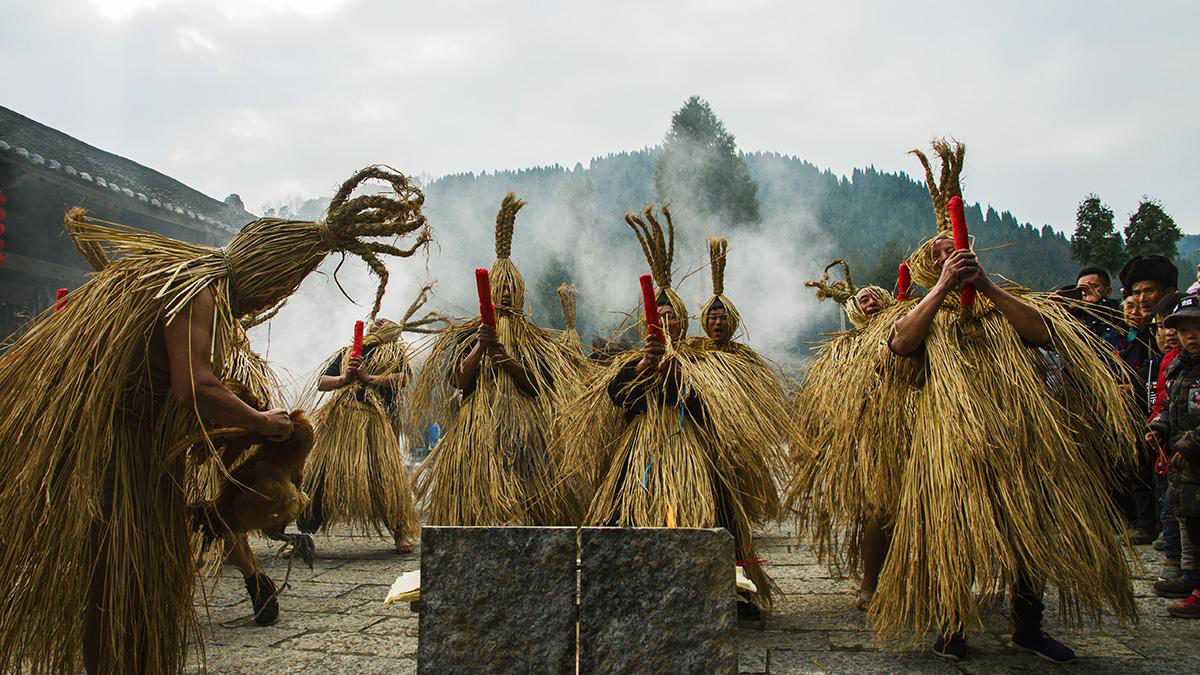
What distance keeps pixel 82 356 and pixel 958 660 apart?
2894 mm

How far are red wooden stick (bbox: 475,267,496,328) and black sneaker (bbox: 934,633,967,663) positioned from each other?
7.19 ft

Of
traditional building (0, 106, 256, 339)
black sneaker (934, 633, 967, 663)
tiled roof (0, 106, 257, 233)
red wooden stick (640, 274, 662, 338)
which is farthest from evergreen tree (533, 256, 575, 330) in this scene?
black sneaker (934, 633, 967, 663)

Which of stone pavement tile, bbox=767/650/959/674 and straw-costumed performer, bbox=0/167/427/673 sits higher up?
straw-costumed performer, bbox=0/167/427/673

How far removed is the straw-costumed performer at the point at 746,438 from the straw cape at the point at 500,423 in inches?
29.9

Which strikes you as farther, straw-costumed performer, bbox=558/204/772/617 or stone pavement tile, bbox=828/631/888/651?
straw-costumed performer, bbox=558/204/772/617

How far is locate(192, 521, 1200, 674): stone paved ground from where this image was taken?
103 inches

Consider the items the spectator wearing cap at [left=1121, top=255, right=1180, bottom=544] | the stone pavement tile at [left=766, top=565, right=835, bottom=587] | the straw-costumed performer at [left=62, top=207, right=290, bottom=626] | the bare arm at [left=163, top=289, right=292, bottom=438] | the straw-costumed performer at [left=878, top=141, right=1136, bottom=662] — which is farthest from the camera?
the stone pavement tile at [left=766, top=565, right=835, bottom=587]

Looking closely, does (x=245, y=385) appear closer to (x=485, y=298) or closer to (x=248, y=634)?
(x=485, y=298)

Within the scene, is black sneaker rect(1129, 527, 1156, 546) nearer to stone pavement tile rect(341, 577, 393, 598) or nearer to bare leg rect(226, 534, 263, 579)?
stone pavement tile rect(341, 577, 393, 598)

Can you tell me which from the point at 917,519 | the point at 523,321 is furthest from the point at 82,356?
the point at 917,519

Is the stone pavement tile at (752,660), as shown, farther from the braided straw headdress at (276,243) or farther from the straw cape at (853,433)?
the braided straw headdress at (276,243)

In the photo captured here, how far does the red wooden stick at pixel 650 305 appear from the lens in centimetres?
296

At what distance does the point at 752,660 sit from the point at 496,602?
4.53ft

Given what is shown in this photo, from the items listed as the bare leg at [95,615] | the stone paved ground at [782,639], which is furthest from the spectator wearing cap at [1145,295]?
the bare leg at [95,615]
